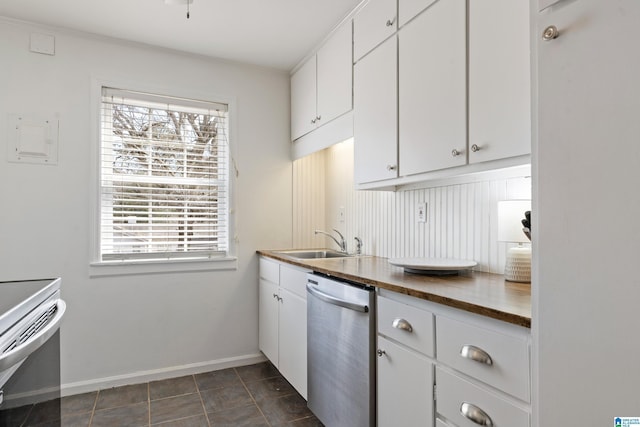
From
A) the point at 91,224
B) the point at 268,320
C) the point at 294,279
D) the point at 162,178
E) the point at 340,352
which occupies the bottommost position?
the point at 268,320

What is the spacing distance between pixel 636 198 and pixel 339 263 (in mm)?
1631

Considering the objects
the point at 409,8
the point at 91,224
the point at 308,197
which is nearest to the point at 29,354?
the point at 91,224

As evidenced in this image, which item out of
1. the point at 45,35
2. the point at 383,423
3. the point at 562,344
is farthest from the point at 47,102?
the point at 562,344

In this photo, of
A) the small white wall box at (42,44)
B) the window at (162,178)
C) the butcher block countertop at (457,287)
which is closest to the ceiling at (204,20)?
the small white wall box at (42,44)

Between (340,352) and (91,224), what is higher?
(91,224)

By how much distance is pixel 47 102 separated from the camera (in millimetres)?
2471

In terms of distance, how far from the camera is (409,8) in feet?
5.83

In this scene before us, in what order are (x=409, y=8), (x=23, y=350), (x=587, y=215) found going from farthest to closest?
(x=409, y=8), (x=23, y=350), (x=587, y=215)

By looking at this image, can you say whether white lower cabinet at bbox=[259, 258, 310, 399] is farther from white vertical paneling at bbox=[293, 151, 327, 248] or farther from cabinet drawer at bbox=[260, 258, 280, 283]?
white vertical paneling at bbox=[293, 151, 327, 248]

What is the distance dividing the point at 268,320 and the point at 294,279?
677 millimetres

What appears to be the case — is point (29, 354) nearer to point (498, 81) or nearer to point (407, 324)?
point (407, 324)

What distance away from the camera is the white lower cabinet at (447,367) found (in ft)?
3.28

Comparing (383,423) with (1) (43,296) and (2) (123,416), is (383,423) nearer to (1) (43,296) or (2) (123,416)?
(1) (43,296)

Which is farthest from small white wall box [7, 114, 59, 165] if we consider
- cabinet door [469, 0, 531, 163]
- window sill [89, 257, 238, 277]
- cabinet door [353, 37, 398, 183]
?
cabinet door [469, 0, 531, 163]
